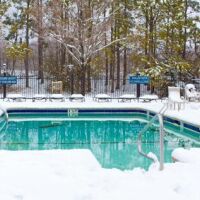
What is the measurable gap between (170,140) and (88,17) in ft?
34.0

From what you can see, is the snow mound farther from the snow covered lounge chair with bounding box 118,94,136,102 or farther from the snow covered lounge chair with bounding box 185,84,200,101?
the snow covered lounge chair with bounding box 118,94,136,102

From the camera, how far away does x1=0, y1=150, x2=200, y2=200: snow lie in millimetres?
4082

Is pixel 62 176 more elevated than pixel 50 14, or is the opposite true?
pixel 50 14

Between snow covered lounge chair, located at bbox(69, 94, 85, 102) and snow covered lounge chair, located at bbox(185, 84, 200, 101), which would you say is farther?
snow covered lounge chair, located at bbox(69, 94, 85, 102)

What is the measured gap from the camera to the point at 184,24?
21.5 metres

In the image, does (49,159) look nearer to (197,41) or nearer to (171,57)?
(171,57)

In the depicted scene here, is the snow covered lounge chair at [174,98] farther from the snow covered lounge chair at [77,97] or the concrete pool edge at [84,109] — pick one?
the snow covered lounge chair at [77,97]

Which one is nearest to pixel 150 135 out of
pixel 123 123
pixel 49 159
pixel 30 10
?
pixel 123 123

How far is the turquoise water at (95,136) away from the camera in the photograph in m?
8.25

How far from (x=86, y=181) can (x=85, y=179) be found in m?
0.08

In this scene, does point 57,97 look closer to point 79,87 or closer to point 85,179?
point 79,87

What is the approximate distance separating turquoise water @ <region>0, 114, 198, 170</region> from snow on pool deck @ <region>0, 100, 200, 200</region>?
2053 mm

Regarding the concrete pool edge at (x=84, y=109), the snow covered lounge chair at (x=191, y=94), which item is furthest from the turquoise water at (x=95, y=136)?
the snow covered lounge chair at (x=191, y=94)

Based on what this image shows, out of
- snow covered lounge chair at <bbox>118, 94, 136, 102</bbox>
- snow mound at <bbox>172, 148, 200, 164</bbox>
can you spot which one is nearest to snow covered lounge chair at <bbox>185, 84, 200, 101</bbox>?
snow covered lounge chair at <bbox>118, 94, 136, 102</bbox>
